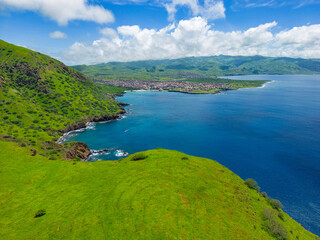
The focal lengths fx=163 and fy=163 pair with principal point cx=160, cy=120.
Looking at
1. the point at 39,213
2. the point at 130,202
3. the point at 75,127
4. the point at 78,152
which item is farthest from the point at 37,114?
the point at 130,202

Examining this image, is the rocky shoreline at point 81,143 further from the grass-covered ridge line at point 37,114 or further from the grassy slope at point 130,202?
the grassy slope at point 130,202

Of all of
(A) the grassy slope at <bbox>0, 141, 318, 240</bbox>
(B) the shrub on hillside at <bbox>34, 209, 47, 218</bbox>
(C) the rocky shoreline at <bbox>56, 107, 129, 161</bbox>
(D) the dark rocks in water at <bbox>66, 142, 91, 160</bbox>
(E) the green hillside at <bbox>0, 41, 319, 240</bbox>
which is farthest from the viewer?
(C) the rocky shoreline at <bbox>56, 107, 129, 161</bbox>

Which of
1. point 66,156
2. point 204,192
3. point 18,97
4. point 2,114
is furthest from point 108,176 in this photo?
point 18,97

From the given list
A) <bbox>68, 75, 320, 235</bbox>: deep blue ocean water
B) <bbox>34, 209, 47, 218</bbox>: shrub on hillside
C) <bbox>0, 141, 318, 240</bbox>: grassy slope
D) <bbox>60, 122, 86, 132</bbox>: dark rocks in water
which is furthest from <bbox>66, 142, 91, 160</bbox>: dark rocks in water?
<bbox>34, 209, 47, 218</bbox>: shrub on hillside

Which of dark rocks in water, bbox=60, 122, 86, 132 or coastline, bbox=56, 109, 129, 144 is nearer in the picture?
coastline, bbox=56, 109, 129, 144

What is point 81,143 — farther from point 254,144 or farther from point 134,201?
point 254,144

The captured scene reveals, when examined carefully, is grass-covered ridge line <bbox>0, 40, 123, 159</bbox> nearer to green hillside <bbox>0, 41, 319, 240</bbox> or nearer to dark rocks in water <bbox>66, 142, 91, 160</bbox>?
dark rocks in water <bbox>66, 142, 91, 160</bbox>
